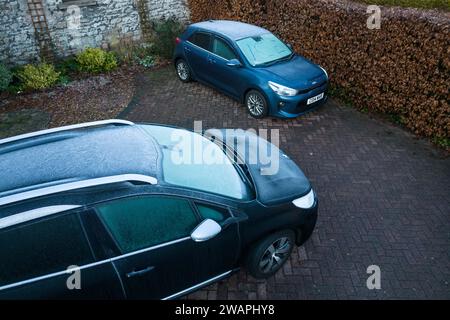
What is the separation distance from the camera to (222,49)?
7453mm

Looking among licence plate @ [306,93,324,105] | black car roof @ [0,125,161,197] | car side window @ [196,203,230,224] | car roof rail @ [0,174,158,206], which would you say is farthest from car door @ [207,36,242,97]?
car roof rail @ [0,174,158,206]

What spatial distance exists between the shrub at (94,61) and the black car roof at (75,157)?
6.62 metres

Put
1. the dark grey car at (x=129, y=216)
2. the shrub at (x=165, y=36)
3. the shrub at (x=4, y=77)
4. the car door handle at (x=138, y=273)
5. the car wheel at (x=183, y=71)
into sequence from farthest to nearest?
the shrub at (x=165, y=36), the car wheel at (x=183, y=71), the shrub at (x=4, y=77), the car door handle at (x=138, y=273), the dark grey car at (x=129, y=216)

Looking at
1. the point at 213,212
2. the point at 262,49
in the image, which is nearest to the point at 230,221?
the point at 213,212

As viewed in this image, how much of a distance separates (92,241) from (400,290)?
352 cm

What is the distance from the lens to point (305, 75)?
6949mm

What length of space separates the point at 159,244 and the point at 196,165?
93cm

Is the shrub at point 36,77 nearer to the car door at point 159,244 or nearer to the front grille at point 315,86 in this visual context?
the front grille at point 315,86

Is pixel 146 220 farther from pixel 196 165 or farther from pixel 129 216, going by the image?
pixel 196 165

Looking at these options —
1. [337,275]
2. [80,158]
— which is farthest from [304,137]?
[80,158]

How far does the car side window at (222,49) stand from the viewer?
7.30m

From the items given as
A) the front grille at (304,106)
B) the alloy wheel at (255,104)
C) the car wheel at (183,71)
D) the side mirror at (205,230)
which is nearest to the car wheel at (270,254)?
the side mirror at (205,230)
